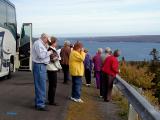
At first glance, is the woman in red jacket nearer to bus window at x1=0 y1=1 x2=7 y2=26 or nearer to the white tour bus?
the white tour bus

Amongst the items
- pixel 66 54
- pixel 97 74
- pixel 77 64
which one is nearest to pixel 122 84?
pixel 77 64

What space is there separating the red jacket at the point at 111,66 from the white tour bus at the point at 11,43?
22.8ft

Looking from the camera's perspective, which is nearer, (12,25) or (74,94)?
(74,94)

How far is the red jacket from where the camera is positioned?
625 inches

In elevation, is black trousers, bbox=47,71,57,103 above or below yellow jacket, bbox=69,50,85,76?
below

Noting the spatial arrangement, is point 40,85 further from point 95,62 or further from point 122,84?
point 95,62

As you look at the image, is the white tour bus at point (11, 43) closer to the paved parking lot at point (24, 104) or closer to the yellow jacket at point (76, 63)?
the paved parking lot at point (24, 104)

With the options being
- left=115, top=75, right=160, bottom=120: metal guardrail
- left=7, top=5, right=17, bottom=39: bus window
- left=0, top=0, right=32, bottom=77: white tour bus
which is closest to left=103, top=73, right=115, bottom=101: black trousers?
left=115, top=75, right=160, bottom=120: metal guardrail

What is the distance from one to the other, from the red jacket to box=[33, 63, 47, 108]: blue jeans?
309cm

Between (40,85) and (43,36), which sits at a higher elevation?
(43,36)

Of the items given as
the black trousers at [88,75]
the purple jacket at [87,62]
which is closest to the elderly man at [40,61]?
the black trousers at [88,75]

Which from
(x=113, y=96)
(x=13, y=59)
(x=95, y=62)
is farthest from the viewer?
Result: (x=13, y=59)

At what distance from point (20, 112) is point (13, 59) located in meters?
12.1

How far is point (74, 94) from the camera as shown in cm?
1585
